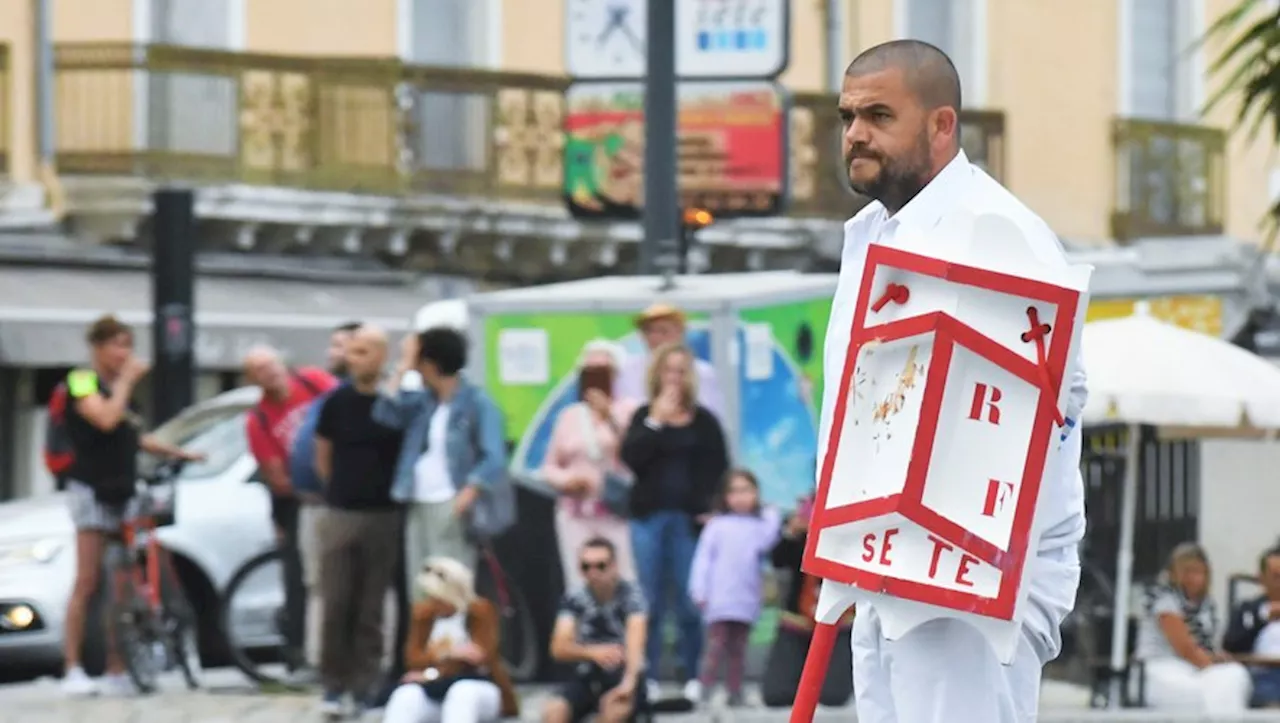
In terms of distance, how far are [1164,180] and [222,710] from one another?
21.7 metres

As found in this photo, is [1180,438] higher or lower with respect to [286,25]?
lower

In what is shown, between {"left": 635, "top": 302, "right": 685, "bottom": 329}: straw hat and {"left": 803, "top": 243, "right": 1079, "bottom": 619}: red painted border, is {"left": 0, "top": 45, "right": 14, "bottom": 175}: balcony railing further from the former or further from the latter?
{"left": 803, "top": 243, "right": 1079, "bottom": 619}: red painted border

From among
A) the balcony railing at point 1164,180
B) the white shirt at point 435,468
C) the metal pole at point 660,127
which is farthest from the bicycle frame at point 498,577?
the balcony railing at point 1164,180

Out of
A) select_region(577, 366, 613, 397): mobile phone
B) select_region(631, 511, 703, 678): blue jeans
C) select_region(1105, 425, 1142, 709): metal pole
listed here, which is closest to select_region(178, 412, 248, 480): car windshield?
select_region(577, 366, 613, 397): mobile phone

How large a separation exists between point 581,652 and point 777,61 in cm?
403

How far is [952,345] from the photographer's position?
625 cm

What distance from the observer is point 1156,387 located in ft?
53.2

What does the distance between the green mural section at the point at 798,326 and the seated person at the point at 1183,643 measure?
1809 mm

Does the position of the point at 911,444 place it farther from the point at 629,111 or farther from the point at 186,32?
the point at 186,32

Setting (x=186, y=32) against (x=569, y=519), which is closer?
(x=569, y=519)

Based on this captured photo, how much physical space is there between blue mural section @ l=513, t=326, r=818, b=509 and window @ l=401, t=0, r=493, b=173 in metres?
13.8

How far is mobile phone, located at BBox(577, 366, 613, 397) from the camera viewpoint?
49.2ft

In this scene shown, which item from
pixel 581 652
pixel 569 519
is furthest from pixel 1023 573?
pixel 569 519

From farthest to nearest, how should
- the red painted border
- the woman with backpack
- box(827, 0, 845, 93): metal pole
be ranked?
box(827, 0, 845, 93): metal pole, the woman with backpack, the red painted border
